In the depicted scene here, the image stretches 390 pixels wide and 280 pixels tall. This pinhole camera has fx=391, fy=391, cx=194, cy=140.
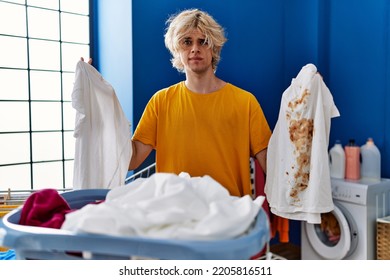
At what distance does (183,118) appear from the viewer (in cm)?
141

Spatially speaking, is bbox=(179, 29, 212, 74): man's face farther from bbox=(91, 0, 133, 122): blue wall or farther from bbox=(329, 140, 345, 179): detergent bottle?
bbox=(329, 140, 345, 179): detergent bottle

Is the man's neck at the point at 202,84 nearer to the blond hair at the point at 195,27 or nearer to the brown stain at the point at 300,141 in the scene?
the blond hair at the point at 195,27

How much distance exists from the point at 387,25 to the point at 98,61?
1812 mm

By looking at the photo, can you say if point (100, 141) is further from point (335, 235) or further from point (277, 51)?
point (277, 51)

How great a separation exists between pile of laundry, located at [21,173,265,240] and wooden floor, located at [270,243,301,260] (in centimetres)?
224

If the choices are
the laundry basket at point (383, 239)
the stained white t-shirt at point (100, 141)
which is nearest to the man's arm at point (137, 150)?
the stained white t-shirt at point (100, 141)

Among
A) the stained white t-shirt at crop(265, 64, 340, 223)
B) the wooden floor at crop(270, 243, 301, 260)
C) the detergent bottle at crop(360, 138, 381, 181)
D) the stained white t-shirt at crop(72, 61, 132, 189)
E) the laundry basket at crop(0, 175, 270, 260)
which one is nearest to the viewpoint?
the laundry basket at crop(0, 175, 270, 260)

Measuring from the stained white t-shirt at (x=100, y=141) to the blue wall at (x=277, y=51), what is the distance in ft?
3.05

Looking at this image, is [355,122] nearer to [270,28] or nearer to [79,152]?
[270,28]

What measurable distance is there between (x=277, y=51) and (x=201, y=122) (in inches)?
68.2

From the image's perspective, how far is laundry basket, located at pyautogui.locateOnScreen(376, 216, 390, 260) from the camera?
213 cm

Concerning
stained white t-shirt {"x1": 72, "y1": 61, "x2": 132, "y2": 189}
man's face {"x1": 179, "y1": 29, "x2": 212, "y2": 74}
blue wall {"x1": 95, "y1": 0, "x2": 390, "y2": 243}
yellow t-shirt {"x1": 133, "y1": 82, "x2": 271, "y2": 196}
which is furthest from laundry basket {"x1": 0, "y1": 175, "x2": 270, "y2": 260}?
blue wall {"x1": 95, "y1": 0, "x2": 390, "y2": 243}

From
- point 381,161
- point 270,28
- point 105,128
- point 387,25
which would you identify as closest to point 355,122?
point 381,161
